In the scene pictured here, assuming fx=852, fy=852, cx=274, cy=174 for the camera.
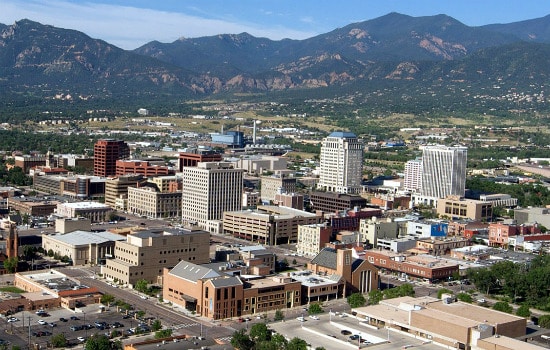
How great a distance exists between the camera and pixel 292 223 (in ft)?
226

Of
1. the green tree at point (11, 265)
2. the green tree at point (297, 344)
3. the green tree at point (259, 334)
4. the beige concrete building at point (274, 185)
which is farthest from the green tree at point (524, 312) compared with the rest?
the beige concrete building at point (274, 185)

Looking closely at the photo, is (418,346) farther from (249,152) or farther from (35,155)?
(249,152)

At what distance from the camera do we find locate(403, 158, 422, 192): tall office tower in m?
94.9

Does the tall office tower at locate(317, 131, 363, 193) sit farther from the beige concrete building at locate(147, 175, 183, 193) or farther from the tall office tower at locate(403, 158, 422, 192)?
the beige concrete building at locate(147, 175, 183, 193)

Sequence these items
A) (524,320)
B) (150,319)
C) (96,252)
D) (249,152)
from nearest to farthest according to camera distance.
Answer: (524,320), (150,319), (96,252), (249,152)

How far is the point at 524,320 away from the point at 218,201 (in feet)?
120

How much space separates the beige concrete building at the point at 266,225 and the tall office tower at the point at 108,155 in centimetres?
3206

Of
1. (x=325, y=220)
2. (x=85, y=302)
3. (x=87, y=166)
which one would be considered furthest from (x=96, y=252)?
(x=87, y=166)

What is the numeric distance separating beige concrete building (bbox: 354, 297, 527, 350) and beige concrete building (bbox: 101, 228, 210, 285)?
14.1 metres

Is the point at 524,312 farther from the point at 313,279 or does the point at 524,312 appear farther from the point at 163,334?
the point at 163,334

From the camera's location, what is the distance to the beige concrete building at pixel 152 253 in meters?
52.2

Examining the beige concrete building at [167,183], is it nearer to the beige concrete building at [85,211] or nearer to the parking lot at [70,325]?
the beige concrete building at [85,211]

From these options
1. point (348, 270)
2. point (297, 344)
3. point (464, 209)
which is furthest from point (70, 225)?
point (464, 209)

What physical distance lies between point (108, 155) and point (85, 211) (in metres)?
24.9
